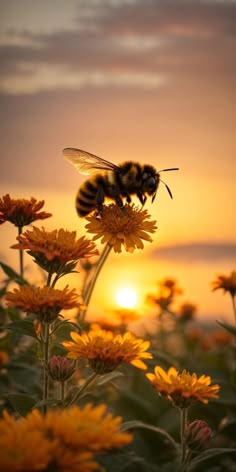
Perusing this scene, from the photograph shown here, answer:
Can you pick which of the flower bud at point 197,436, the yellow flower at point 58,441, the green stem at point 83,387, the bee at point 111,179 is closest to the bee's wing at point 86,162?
the bee at point 111,179

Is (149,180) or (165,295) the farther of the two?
(165,295)

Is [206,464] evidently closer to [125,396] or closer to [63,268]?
[125,396]

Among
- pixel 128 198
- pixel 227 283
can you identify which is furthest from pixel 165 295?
pixel 128 198

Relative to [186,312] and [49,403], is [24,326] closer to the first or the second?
[49,403]

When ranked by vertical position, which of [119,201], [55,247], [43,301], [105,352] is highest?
[119,201]

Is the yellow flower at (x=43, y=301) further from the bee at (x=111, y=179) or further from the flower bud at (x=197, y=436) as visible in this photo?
the bee at (x=111, y=179)

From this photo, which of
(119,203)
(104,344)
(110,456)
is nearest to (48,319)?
(104,344)
